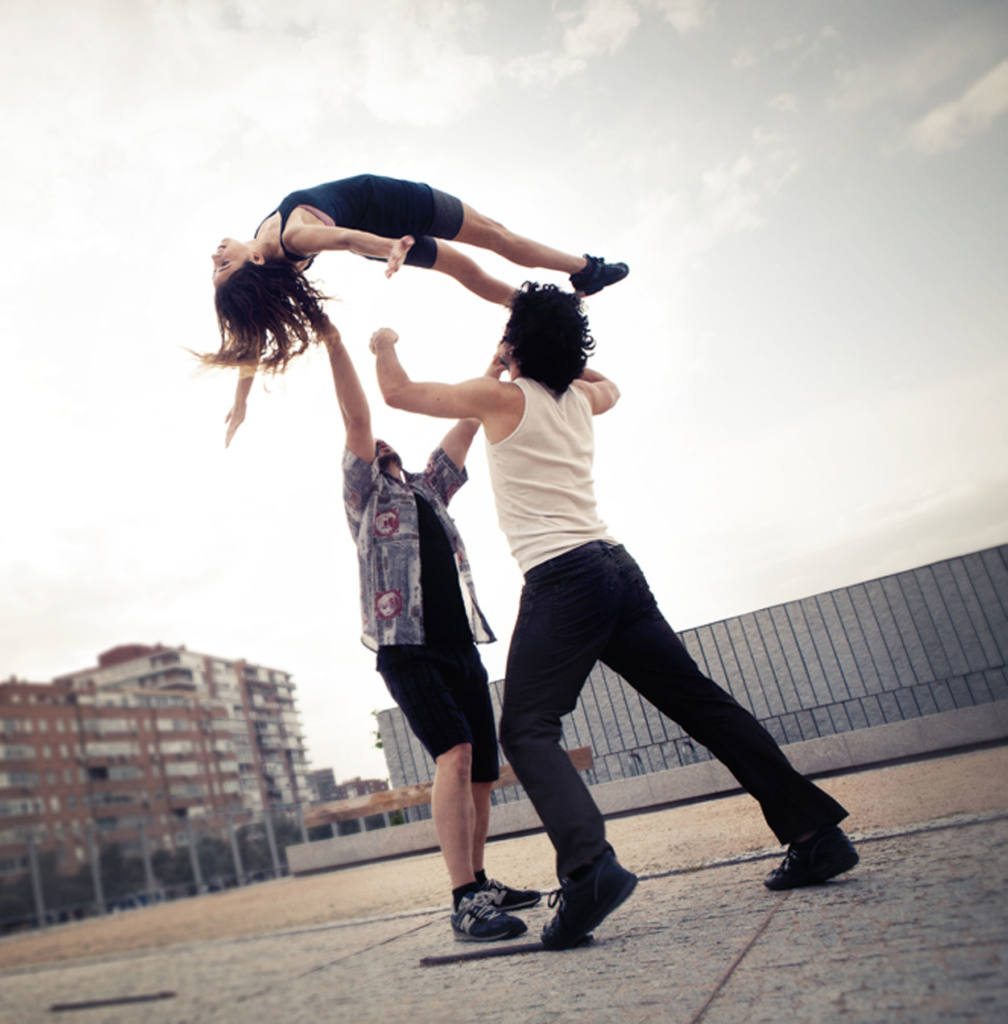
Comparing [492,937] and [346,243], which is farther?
[346,243]

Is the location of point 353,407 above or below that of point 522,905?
above

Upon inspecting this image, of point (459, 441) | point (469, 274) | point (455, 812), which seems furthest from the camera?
point (469, 274)

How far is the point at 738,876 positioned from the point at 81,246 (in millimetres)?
2474

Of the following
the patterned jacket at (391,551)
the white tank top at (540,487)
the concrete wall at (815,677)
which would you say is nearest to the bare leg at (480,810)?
the patterned jacket at (391,551)

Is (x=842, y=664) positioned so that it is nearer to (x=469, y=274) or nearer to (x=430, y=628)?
(x=469, y=274)

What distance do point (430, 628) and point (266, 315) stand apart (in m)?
1.21

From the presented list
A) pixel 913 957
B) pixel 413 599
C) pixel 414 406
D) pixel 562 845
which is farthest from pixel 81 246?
pixel 913 957

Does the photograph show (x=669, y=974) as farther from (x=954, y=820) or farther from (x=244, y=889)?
(x=954, y=820)

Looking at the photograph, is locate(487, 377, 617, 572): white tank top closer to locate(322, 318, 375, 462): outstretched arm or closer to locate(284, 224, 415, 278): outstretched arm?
locate(284, 224, 415, 278): outstretched arm

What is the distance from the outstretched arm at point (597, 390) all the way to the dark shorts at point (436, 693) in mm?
891

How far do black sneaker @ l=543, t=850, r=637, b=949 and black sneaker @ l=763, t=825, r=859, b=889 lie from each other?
413 mm

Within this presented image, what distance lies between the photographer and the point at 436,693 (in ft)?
7.09

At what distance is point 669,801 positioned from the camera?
6.94 m

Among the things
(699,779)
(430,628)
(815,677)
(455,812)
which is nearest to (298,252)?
(430,628)
